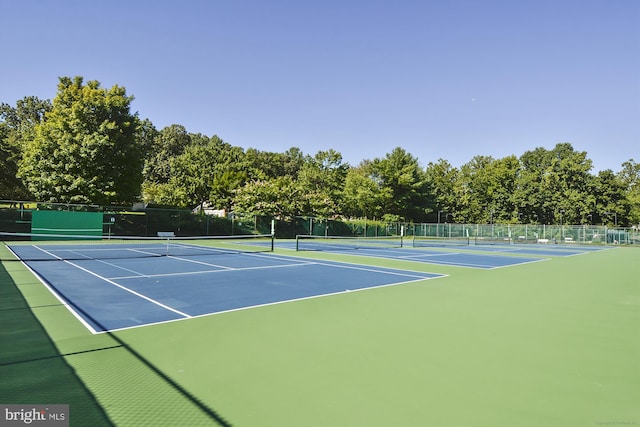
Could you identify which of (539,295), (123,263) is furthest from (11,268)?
(539,295)

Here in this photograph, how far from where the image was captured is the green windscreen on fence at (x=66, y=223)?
24844mm

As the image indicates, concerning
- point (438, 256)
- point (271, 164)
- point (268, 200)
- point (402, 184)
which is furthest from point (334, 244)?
point (271, 164)

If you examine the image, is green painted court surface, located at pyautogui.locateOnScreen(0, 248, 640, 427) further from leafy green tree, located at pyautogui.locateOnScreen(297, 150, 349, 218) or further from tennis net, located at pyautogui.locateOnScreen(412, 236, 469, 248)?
leafy green tree, located at pyautogui.locateOnScreen(297, 150, 349, 218)

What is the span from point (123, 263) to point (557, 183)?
237ft

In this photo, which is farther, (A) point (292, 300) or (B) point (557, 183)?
(B) point (557, 183)

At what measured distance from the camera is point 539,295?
934 cm

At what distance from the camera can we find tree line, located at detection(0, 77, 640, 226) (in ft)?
98.9

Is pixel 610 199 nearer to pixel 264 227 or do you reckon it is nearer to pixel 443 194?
pixel 443 194

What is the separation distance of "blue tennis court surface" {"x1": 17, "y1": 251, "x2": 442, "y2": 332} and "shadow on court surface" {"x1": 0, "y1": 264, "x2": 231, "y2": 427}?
2.92ft

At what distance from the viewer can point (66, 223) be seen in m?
25.6

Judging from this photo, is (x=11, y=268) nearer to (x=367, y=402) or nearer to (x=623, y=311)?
(x=367, y=402)

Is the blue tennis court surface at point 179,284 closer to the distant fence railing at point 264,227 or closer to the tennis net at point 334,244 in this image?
the tennis net at point 334,244

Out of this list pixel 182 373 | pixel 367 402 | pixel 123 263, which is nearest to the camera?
pixel 367 402

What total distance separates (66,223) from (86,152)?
20.9ft
